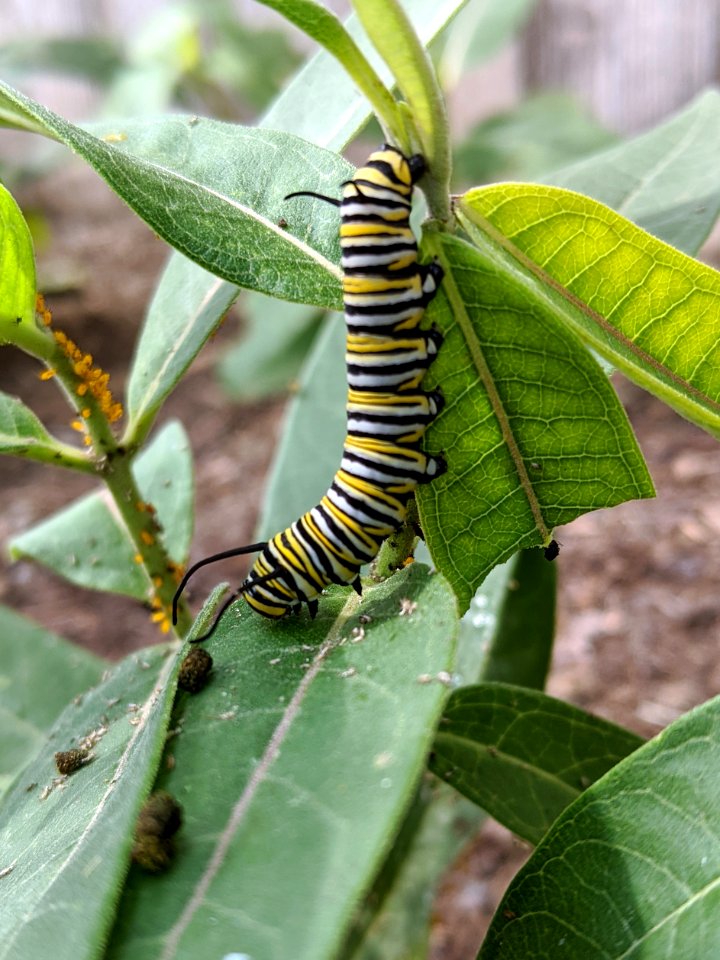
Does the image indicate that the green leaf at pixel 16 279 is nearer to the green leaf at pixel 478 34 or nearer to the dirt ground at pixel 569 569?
the dirt ground at pixel 569 569

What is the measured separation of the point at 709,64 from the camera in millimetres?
5000

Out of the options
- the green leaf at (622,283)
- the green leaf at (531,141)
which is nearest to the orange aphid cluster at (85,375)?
the green leaf at (622,283)

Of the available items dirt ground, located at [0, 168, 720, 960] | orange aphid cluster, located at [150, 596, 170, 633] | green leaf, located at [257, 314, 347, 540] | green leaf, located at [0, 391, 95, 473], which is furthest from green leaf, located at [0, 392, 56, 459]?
dirt ground, located at [0, 168, 720, 960]

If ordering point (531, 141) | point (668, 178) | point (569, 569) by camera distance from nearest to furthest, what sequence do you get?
1. point (668, 178)
2. point (569, 569)
3. point (531, 141)

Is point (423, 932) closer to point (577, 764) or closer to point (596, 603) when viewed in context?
point (577, 764)

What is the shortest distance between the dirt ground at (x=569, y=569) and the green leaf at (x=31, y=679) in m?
1.22

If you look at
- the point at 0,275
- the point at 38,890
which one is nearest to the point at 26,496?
the point at 0,275

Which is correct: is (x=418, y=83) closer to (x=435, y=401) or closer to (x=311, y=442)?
(x=435, y=401)

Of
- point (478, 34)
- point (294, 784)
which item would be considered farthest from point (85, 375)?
point (478, 34)

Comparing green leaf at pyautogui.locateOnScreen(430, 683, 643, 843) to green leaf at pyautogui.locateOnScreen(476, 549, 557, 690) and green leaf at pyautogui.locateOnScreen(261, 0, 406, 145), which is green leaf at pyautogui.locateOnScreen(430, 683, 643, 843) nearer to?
green leaf at pyautogui.locateOnScreen(476, 549, 557, 690)

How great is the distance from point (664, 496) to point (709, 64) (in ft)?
9.72

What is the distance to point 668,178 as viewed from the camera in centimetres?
151

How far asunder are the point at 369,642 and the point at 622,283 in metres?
0.43

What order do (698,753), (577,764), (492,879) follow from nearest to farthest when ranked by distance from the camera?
(698,753)
(577,764)
(492,879)
